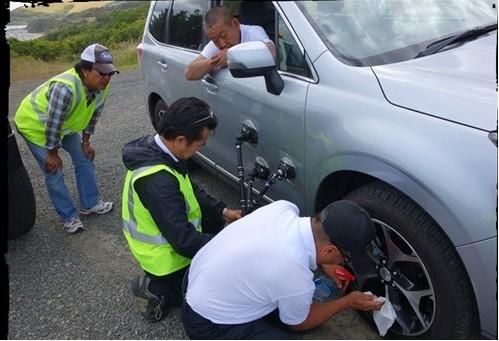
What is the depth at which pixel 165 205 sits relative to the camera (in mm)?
2334

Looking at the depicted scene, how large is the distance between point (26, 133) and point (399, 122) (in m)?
2.61

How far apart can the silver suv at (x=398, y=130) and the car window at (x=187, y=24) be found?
2.08ft

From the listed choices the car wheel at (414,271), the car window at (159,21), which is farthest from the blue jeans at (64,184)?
the car wheel at (414,271)

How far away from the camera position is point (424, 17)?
246 cm

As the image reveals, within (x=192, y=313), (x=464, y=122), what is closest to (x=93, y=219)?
(x=192, y=313)

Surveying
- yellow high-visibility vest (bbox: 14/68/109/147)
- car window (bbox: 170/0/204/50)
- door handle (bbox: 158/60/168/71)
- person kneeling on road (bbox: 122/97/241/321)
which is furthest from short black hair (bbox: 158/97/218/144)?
door handle (bbox: 158/60/168/71)

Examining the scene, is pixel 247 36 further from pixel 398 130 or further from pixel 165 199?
pixel 398 130

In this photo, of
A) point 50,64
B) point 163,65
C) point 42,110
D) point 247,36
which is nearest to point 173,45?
point 163,65

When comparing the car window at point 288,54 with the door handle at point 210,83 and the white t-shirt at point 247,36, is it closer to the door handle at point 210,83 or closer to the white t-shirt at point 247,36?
the white t-shirt at point 247,36

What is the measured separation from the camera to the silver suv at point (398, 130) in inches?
69.5

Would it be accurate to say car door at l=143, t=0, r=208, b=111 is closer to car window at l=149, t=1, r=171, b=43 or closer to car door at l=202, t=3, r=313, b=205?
car window at l=149, t=1, r=171, b=43

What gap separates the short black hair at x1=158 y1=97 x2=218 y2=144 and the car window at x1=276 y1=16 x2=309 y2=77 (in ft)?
1.57

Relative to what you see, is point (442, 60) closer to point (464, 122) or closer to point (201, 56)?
point (464, 122)

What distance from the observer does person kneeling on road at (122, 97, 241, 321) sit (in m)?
2.36
